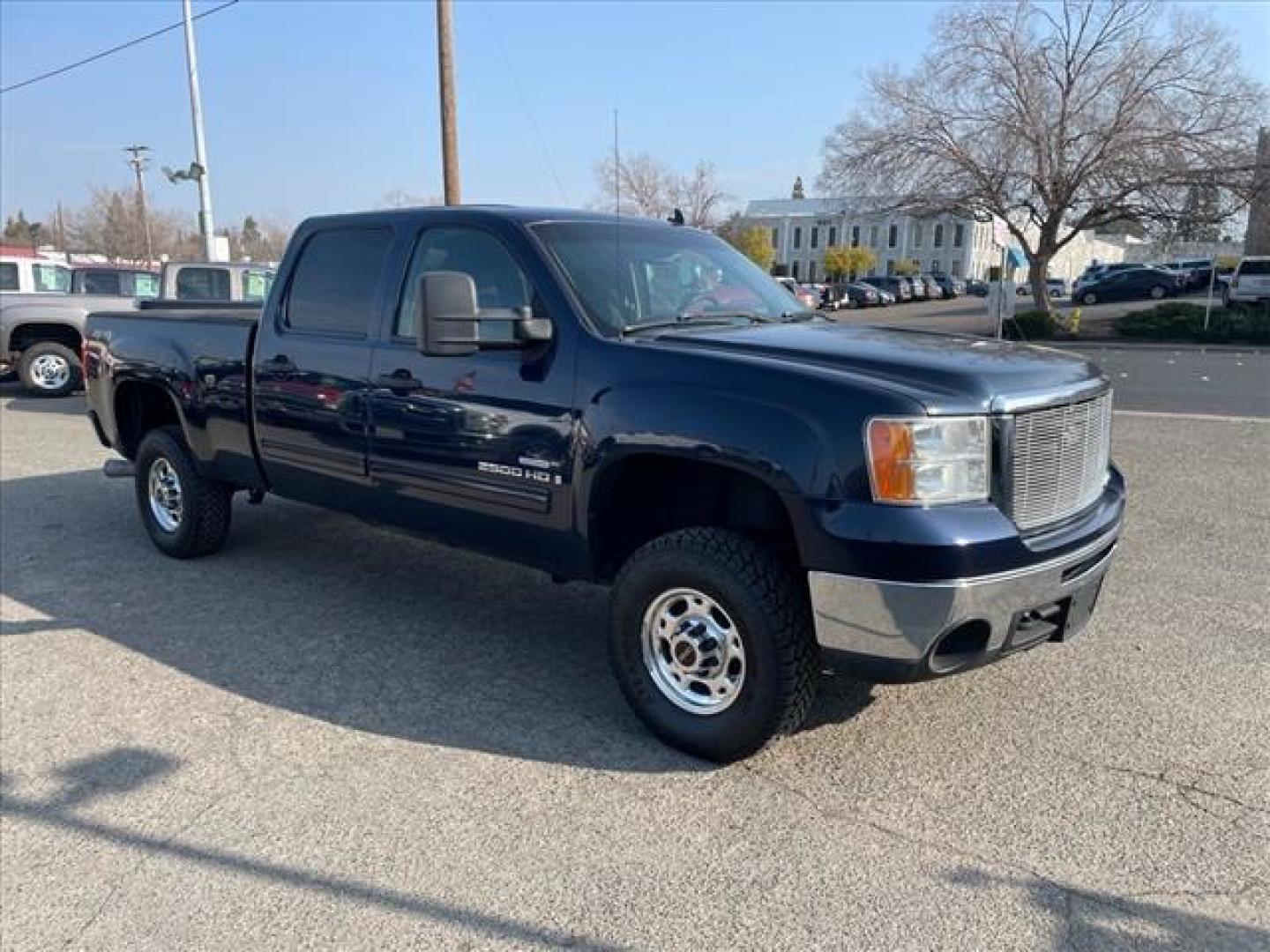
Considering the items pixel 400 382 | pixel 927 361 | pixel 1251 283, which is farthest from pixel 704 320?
pixel 1251 283

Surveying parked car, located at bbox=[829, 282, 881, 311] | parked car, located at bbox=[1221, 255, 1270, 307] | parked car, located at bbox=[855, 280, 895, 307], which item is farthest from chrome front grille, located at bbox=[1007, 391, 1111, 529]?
parked car, located at bbox=[855, 280, 895, 307]

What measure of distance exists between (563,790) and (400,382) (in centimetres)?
193

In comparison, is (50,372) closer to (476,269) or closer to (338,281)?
(338,281)

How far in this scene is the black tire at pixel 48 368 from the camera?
12852mm

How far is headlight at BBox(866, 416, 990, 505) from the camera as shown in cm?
289

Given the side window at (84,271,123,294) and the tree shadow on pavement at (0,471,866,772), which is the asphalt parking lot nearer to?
the tree shadow on pavement at (0,471,866,772)

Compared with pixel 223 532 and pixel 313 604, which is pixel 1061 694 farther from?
pixel 223 532

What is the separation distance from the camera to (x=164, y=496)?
5.96 m

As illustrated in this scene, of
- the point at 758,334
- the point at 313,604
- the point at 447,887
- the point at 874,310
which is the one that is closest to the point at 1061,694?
the point at 758,334

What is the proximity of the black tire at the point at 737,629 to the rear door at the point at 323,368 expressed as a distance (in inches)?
67.1

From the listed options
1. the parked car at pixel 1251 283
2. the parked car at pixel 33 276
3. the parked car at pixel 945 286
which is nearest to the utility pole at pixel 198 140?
the parked car at pixel 33 276

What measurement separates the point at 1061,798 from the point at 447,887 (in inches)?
77.3

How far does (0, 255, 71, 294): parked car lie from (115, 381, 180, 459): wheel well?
937 cm

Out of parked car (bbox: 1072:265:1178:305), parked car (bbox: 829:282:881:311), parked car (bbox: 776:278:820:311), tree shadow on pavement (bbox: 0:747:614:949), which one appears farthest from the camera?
parked car (bbox: 829:282:881:311)
